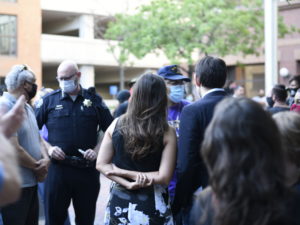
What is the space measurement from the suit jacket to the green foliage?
1821cm

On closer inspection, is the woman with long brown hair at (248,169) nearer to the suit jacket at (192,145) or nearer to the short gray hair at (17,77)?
the suit jacket at (192,145)

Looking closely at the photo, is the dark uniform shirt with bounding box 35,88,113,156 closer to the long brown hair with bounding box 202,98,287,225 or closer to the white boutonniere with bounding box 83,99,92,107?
the white boutonniere with bounding box 83,99,92,107

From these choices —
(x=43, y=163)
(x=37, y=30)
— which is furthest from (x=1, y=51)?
(x=43, y=163)

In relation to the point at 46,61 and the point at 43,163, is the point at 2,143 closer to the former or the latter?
the point at 43,163

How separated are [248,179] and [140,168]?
202 cm

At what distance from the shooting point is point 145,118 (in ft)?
13.1

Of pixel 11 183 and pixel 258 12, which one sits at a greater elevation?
pixel 258 12

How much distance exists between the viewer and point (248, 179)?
2.06 m

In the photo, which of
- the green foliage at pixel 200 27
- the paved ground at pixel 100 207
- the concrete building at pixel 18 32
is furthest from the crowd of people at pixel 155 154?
the concrete building at pixel 18 32

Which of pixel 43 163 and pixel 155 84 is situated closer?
pixel 155 84

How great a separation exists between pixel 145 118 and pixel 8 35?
27.0 meters

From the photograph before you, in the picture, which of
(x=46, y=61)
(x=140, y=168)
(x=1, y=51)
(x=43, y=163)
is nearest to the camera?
(x=140, y=168)

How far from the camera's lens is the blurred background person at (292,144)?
109 inches

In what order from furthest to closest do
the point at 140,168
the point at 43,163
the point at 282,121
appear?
the point at 43,163 → the point at 140,168 → the point at 282,121
